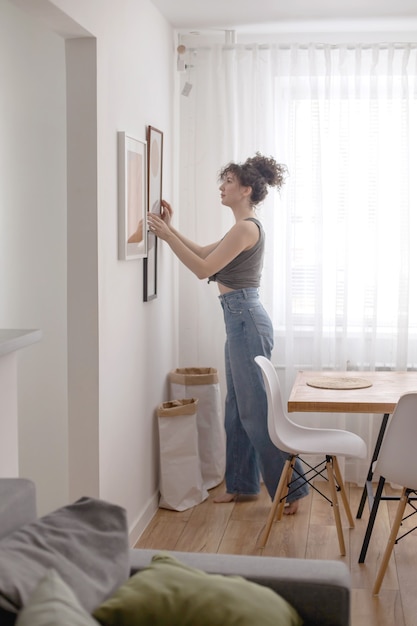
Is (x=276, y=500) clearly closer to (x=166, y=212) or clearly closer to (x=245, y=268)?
(x=245, y=268)

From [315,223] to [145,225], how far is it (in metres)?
1.26

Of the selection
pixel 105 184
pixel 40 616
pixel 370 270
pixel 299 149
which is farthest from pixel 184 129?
pixel 40 616

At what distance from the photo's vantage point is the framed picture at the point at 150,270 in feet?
14.1

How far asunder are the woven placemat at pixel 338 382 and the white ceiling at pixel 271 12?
185 centimetres

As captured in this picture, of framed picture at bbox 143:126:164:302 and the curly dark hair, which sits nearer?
framed picture at bbox 143:126:164:302

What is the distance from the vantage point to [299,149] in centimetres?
510

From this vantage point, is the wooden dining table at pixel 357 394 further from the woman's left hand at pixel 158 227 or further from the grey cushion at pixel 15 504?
the grey cushion at pixel 15 504

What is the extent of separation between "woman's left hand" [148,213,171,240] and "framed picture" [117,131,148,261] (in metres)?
0.11

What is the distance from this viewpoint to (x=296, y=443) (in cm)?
405

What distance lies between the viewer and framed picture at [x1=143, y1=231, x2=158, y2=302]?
14.1ft

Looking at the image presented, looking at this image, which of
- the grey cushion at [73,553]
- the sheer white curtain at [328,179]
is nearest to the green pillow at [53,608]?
the grey cushion at [73,553]

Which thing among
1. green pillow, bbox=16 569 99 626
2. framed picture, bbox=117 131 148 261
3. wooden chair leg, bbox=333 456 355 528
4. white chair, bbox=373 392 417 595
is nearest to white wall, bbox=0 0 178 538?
framed picture, bbox=117 131 148 261

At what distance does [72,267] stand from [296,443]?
133 cm

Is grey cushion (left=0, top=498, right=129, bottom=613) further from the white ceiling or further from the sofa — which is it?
the white ceiling
